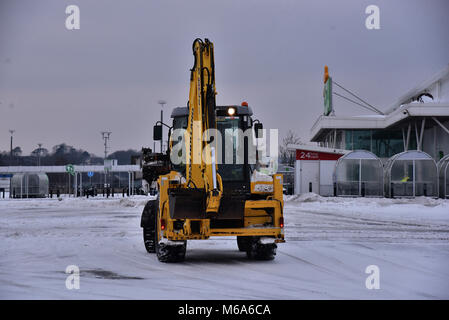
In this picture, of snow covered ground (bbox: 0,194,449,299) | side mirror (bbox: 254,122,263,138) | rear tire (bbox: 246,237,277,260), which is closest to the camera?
snow covered ground (bbox: 0,194,449,299)

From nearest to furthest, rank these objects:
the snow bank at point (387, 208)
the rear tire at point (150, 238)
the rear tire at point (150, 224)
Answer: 1. the rear tire at point (150, 224)
2. the rear tire at point (150, 238)
3. the snow bank at point (387, 208)

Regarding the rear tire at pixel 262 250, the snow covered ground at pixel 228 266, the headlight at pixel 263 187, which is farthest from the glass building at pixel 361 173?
the headlight at pixel 263 187

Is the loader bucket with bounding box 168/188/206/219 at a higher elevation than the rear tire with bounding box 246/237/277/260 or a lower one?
higher

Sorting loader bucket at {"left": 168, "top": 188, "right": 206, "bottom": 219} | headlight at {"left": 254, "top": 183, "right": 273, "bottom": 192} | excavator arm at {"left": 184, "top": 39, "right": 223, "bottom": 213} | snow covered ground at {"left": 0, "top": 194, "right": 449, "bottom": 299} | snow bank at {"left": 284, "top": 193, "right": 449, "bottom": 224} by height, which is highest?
excavator arm at {"left": 184, "top": 39, "right": 223, "bottom": 213}

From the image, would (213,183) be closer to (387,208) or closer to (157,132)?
(157,132)

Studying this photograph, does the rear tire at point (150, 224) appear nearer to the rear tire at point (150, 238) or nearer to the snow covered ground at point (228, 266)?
the rear tire at point (150, 238)

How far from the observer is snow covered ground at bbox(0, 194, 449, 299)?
770 centimetres

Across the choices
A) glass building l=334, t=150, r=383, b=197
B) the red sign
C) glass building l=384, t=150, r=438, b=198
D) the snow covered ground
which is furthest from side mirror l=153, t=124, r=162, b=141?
the red sign

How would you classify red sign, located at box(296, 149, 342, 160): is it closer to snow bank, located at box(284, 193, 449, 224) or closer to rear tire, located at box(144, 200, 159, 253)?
snow bank, located at box(284, 193, 449, 224)

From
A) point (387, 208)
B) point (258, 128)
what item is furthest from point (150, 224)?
point (387, 208)

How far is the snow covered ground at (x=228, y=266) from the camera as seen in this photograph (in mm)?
7695

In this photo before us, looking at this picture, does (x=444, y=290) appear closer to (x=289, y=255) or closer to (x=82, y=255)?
(x=289, y=255)
